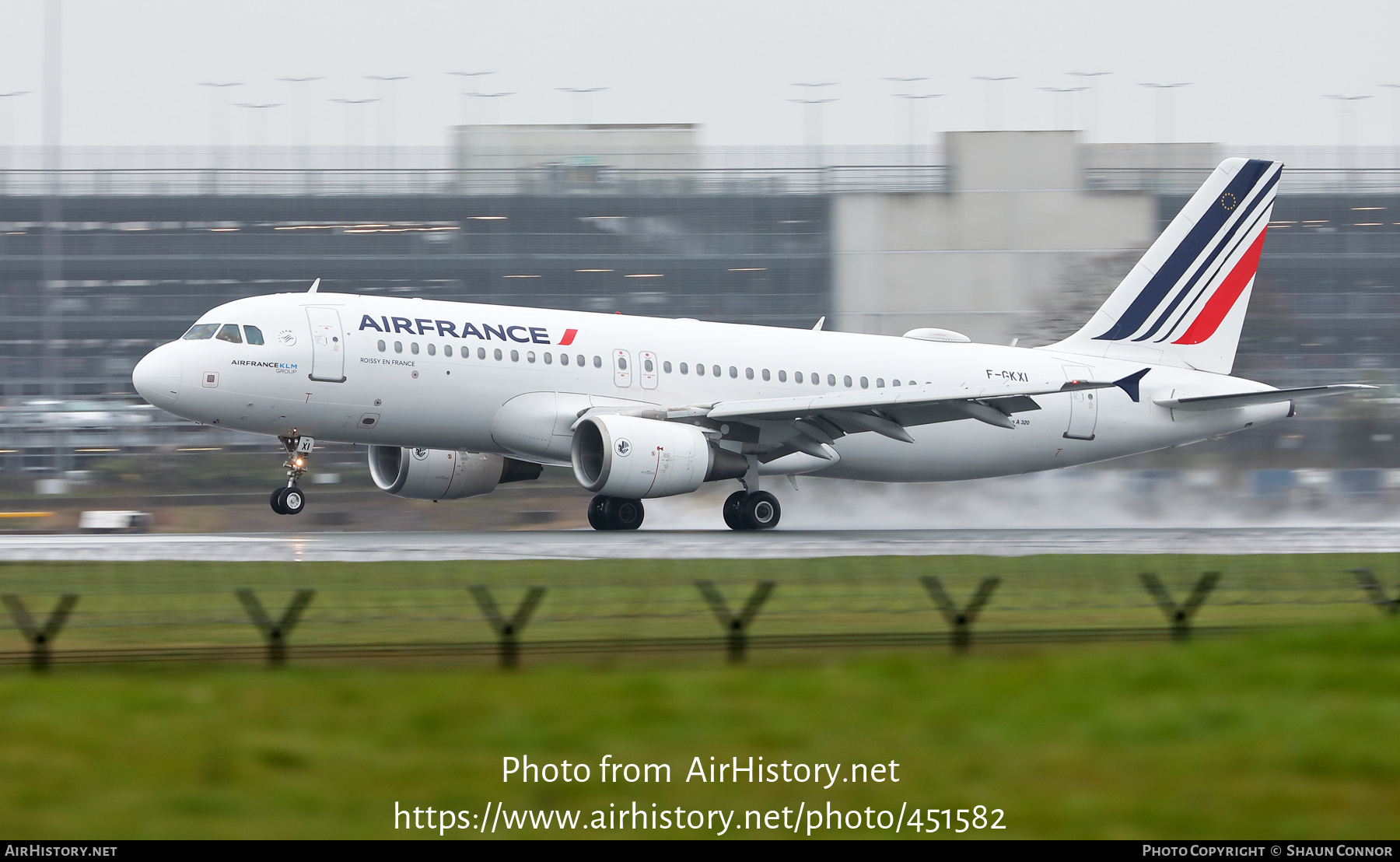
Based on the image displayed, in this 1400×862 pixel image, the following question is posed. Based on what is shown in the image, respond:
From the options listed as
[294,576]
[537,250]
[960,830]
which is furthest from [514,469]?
[537,250]

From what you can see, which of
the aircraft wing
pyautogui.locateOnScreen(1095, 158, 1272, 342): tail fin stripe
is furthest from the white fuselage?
pyautogui.locateOnScreen(1095, 158, 1272, 342): tail fin stripe

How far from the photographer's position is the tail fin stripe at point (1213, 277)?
3512 cm

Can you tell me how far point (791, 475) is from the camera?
30969 millimetres

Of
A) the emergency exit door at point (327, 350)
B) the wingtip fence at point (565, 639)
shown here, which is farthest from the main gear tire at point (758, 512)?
the wingtip fence at point (565, 639)

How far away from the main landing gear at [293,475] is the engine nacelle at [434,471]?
2.64m

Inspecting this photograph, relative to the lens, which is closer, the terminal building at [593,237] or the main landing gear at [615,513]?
the main landing gear at [615,513]

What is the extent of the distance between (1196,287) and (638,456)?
1520 centimetres

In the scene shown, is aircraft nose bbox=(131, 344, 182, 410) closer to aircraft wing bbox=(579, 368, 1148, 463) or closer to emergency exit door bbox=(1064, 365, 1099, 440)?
aircraft wing bbox=(579, 368, 1148, 463)

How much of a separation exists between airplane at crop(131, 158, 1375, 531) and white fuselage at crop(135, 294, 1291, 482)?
0.13ft

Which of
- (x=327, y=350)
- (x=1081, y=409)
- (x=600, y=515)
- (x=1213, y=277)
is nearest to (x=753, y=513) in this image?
(x=600, y=515)

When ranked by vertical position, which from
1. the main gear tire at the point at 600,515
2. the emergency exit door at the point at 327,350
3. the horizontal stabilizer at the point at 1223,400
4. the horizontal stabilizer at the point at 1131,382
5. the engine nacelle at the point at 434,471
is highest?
the emergency exit door at the point at 327,350

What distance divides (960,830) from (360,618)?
27.4ft

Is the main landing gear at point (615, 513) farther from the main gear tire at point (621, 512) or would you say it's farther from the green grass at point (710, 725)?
the green grass at point (710, 725)
